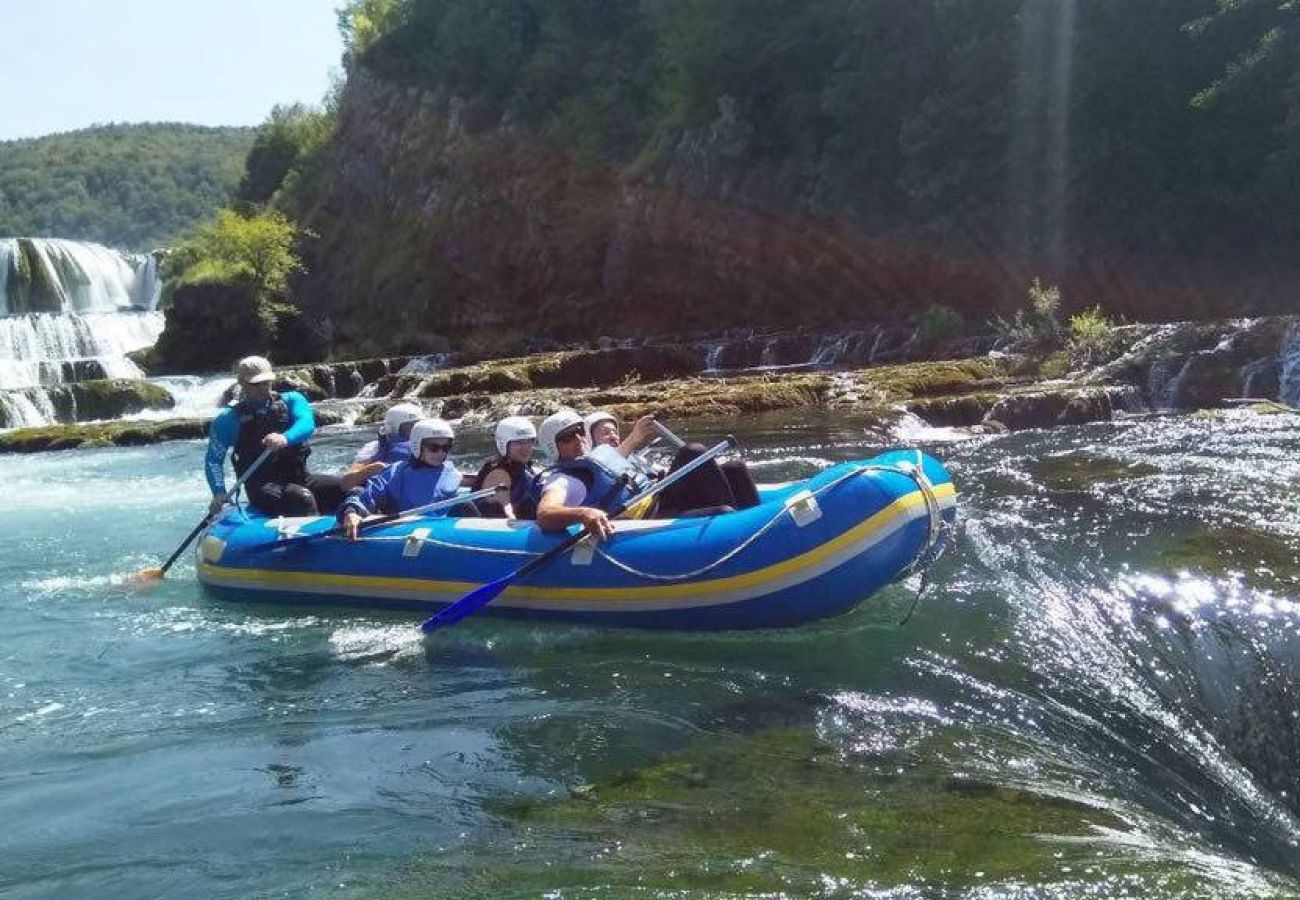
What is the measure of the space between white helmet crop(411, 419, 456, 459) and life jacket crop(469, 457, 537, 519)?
12.5 inches

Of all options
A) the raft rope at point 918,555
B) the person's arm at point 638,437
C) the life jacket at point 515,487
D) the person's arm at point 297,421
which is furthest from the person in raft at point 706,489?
the person's arm at point 297,421

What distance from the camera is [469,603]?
6449 millimetres

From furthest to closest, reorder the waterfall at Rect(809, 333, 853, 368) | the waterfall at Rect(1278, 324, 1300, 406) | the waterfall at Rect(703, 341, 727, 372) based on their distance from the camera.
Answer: the waterfall at Rect(703, 341, 727, 372) < the waterfall at Rect(809, 333, 853, 368) < the waterfall at Rect(1278, 324, 1300, 406)

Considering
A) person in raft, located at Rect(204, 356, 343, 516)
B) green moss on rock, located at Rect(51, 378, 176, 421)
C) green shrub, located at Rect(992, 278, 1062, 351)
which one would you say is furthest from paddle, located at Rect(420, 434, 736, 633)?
green moss on rock, located at Rect(51, 378, 176, 421)

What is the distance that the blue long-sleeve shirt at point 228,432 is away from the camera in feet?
27.2

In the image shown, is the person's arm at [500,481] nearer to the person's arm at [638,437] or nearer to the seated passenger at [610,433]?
the seated passenger at [610,433]

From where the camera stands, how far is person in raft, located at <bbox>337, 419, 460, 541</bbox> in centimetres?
762

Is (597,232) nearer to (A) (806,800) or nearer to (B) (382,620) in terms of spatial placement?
(B) (382,620)

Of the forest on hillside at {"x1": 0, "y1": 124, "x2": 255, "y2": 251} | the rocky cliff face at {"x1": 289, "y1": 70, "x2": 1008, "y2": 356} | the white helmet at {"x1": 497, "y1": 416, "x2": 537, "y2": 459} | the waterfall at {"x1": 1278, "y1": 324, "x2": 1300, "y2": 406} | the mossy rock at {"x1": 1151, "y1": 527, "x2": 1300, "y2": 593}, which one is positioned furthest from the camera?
the forest on hillside at {"x1": 0, "y1": 124, "x2": 255, "y2": 251}

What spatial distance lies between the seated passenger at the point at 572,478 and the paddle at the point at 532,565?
0.44ft

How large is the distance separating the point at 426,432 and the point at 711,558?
238cm

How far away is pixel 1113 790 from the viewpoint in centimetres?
429

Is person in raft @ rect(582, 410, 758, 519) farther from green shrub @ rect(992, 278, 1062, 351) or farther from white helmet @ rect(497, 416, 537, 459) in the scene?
green shrub @ rect(992, 278, 1062, 351)

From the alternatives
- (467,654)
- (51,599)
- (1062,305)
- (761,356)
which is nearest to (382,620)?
(467,654)
